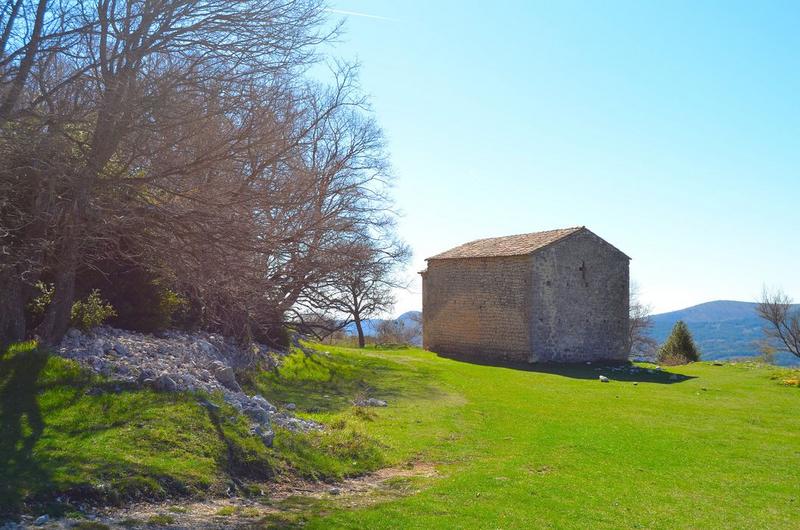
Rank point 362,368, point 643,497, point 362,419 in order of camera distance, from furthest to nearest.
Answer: point 362,368 → point 362,419 → point 643,497

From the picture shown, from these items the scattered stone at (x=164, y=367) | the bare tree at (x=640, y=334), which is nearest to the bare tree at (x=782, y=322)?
the bare tree at (x=640, y=334)

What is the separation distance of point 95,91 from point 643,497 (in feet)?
31.9

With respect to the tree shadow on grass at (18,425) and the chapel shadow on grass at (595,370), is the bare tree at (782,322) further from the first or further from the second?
the tree shadow on grass at (18,425)

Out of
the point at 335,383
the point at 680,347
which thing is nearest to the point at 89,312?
the point at 335,383

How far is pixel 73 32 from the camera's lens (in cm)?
910

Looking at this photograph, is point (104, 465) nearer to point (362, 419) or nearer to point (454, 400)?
point (362, 419)

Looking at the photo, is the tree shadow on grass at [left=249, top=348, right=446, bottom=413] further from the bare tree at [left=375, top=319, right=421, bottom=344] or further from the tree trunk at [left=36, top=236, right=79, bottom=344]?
the bare tree at [left=375, top=319, right=421, bottom=344]

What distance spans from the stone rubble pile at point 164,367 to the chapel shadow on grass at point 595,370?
16499 millimetres

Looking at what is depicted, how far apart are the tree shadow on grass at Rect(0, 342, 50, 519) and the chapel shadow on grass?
21142mm

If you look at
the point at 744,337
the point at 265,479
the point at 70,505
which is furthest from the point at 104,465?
the point at 744,337

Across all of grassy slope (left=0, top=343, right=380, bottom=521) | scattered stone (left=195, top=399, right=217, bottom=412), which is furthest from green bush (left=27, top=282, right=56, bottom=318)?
scattered stone (left=195, top=399, right=217, bottom=412)

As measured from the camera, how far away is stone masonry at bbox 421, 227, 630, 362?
30.7 m

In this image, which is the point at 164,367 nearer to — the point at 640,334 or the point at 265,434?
the point at 265,434

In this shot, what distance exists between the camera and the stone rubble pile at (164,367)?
35.4 ft
